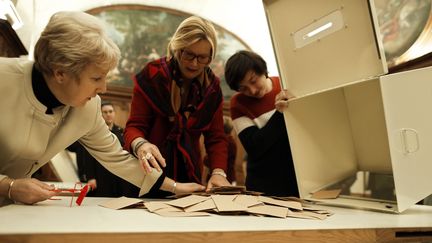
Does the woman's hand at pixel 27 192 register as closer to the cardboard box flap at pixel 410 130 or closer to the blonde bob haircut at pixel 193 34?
the blonde bob haircut at pixel 193 34

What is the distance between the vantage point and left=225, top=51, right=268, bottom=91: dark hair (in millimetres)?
1589

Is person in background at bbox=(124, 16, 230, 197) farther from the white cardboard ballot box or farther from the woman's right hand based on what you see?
the white cardboard ballot box

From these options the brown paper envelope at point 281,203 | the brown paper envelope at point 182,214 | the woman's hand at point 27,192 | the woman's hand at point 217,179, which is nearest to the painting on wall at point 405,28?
the woman's hand at point 217,179

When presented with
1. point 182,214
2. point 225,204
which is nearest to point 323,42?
point 225,204

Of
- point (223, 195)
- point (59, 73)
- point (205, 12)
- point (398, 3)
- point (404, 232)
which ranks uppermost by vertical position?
point (205, 12)

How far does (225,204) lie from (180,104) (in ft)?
2.01

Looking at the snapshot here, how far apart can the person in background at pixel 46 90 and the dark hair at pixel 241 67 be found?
0.65 m

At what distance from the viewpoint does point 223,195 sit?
109 centimetres

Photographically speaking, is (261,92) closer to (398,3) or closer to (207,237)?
(207,237)

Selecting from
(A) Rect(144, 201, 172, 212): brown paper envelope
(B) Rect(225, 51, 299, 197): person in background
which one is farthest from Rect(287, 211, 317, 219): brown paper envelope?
(B) Rect(225, 51, 299, 197): person in background

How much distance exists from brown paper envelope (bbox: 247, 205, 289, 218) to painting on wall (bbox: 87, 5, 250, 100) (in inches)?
169

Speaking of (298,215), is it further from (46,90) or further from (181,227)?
(46,90)

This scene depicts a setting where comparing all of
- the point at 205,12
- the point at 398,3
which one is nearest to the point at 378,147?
the point at 398,3

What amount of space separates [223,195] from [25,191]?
21.6 inches
